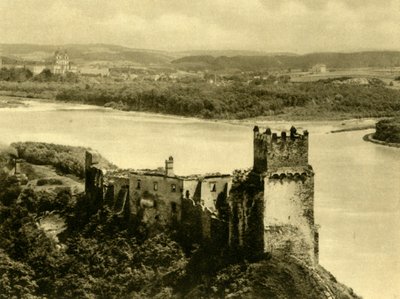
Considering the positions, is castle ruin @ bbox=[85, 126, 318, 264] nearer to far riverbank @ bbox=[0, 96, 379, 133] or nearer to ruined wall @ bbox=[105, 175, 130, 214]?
ruined wall @ bbox=[105, 175, 130, 214]

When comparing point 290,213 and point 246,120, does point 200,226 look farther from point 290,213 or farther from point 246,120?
point 246,120

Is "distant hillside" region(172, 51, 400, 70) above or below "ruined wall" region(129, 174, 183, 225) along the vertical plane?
above

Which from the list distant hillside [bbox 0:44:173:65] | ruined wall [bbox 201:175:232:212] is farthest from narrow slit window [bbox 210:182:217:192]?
distant hillside [bbox 0:44:173:65]

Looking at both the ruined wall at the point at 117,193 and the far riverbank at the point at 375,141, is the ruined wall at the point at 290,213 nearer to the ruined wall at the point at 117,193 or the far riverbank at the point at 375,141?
the ruined wall at the point at 117,193

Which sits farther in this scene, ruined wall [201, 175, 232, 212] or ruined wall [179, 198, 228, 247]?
ruined wall [201, 175, 232, 212]

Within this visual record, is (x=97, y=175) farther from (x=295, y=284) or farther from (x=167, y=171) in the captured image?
(x=295, y=284)

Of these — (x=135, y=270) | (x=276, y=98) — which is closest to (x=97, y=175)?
(x=135, y=270)

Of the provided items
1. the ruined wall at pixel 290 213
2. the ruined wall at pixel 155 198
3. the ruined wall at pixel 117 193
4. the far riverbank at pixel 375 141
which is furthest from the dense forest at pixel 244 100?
the ruined wall at pixel 290 213
